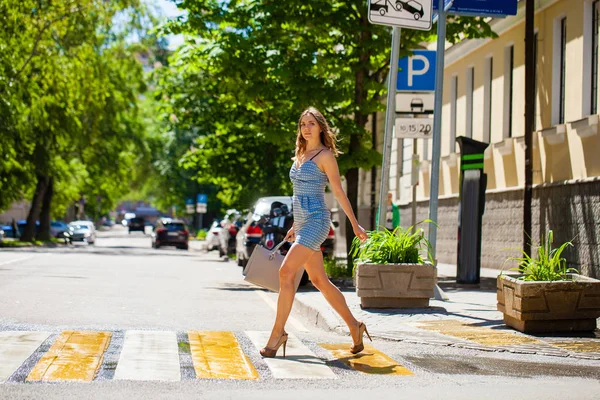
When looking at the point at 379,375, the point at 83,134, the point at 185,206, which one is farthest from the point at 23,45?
the point at 185,206

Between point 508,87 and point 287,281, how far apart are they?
1690cm

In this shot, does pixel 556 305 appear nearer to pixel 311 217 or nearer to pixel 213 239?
pixel 311 217

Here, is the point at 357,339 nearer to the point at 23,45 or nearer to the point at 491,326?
the point at 491,326

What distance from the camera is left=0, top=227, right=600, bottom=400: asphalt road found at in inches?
251

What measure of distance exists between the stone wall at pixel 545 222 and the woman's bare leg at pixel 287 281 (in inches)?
228

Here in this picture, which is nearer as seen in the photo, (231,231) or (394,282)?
(394,282)

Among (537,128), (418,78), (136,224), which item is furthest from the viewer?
(136,224)

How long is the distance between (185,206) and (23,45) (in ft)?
126

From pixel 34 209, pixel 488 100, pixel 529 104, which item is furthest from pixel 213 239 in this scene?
pixel 529 104

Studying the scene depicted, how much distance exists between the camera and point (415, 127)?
1443cm

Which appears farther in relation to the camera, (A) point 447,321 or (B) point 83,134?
(B) point 83,134

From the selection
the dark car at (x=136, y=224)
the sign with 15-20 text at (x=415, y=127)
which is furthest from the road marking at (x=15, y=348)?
the dark car at (x=136, y=224)

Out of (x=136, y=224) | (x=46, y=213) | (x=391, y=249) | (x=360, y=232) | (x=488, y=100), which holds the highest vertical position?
(x=488, y=100)

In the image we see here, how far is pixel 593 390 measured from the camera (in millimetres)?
6719
